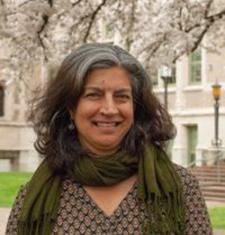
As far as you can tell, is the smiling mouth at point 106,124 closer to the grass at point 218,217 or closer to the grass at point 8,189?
the grass at point 218,217

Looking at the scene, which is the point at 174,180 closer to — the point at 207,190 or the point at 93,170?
the point at 93,170

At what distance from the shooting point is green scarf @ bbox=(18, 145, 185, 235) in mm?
3379

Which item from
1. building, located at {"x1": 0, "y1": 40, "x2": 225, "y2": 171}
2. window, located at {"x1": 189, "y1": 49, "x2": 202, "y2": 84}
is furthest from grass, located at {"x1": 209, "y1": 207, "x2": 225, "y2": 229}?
window, located at {"x1": 189, "y1": 49, "x2": 202, "y2": 84}

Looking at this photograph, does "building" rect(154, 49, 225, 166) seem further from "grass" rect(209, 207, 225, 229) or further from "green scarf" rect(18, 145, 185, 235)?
"green scarf" rect(18, 145, 185, 235)

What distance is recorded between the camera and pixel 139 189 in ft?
11.3

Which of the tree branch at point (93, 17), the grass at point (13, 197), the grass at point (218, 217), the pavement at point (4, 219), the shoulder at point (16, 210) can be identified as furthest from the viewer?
the grass at point (13, 197)

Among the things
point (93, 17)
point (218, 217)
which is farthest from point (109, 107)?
point (218, 217)

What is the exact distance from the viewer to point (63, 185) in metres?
3.53

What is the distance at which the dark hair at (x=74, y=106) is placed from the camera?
136 inches

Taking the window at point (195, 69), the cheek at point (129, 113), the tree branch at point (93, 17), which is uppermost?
the window at point (195, 69)

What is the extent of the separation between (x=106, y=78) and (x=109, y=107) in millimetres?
126

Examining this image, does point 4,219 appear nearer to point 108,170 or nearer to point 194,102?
point 108,170

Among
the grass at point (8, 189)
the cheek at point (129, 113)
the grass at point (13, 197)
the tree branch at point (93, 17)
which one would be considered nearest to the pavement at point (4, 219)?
the grass at point (13, 197)

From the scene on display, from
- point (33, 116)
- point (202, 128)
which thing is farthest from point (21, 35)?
point (202, 128)
